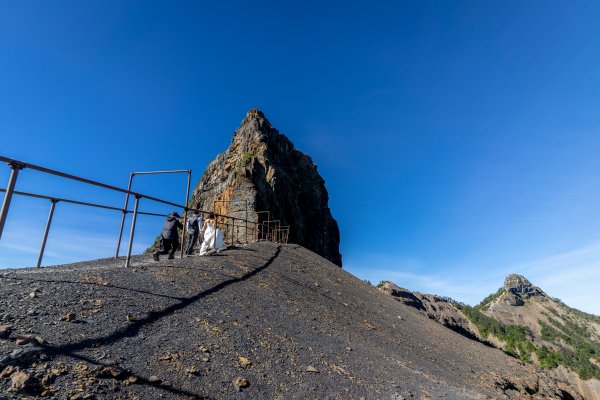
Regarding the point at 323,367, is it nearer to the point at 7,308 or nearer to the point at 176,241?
the point at 7,308

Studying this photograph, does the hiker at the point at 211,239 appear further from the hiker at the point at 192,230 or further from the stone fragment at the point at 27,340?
the stone fragment at the point at 27,340

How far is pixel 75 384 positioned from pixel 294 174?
5633cm

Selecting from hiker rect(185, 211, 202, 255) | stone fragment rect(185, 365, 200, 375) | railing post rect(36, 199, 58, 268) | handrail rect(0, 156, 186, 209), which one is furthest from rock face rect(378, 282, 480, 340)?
stone fragment rect(185, 365, 200, 375)

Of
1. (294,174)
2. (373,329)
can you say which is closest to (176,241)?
(373,329)

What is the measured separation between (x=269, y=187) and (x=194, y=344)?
125 feet

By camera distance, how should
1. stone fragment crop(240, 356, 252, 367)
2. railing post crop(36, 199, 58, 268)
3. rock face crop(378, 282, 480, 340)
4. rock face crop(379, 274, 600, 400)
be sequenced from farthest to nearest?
1. rock face crop(379, 274, 600, 400)
2. rock face crop(378, 282, 480, 340)
3. railing post crop(36, 199, 58, 268)
4. stone fragment crop(240, 356, 252, 367)

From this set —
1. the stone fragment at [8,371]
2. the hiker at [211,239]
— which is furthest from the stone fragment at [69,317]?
the hiker at [211,239]

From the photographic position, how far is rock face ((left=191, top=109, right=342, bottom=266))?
35.0m

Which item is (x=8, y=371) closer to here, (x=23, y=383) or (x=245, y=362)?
(x=23, y=383)

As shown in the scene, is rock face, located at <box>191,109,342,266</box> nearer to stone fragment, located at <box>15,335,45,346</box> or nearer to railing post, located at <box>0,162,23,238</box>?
railing post, located at <box>0,162,23,238</box>

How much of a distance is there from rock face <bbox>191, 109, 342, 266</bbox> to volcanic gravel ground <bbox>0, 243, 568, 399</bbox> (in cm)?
1891

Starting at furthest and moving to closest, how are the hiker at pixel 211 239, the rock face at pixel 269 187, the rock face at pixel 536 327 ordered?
the rock face at pixel 536 327 < the rock face at pixel 269 187 < the hiker at pixel 211 239

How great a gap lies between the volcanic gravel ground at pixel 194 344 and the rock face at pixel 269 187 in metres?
18.9

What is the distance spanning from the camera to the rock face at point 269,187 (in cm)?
3503
